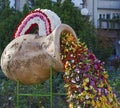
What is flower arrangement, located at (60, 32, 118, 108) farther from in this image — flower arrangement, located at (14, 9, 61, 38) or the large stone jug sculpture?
flower arrangement, located at (14, 9, 61, 38)

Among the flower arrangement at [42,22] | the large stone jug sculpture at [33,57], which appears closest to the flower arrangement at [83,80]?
the large stone jug sculpture at [33,57]

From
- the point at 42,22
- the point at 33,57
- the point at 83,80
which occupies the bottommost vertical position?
the point at 83,80

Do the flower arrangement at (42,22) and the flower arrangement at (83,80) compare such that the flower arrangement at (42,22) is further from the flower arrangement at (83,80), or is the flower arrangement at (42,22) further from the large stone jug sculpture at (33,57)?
the flower arrangement at (83,80)

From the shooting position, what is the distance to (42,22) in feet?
24.6

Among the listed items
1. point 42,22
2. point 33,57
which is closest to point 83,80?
point 33,57

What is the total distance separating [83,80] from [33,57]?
3.01 ft

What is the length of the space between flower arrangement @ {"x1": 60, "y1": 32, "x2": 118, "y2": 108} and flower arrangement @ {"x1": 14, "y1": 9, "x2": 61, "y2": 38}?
0.49 meters

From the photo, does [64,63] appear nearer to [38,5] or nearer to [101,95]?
[101,95]

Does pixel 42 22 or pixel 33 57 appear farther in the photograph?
pixel 42 22

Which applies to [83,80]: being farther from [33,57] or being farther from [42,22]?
[42,22]

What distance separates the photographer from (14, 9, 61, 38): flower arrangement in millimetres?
7395

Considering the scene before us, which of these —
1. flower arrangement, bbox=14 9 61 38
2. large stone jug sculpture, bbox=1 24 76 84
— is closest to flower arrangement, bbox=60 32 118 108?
large stone jug sculpture, bbox=1 24 76 84

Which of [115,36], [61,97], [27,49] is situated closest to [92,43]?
[61,97]

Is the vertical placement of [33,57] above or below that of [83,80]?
above
